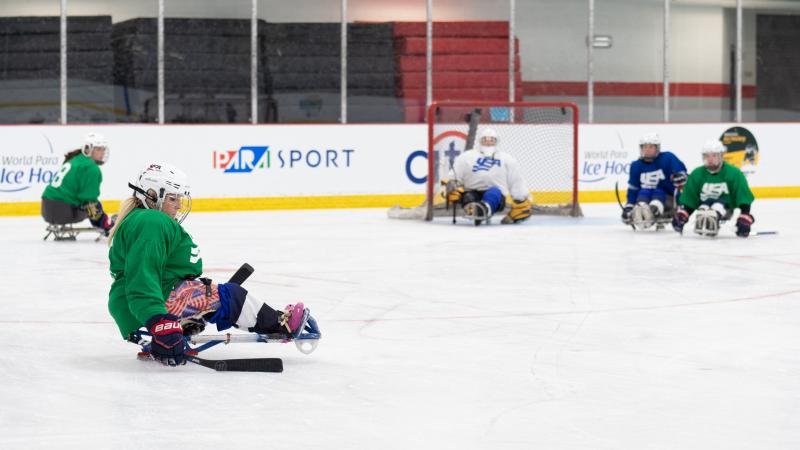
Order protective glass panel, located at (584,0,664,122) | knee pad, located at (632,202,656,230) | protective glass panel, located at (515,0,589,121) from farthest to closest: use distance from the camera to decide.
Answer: protective glass panel, located at (584,0,664,122) → protective glass panel, located at (515,0,589,121) → knee pad, located at (632,202,656,230)

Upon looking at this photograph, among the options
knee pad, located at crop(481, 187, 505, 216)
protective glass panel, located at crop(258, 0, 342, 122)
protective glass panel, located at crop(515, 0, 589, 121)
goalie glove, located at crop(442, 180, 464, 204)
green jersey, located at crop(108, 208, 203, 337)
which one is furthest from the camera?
protective glass panel, located at crop(515, 0, 589, 121)

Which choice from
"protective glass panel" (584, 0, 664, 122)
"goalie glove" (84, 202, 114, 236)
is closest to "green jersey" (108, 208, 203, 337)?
"goalie glove" (84, 202, 114, 236)

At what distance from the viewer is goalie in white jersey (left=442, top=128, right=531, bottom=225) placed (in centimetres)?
1209

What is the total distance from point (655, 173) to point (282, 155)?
434 cm

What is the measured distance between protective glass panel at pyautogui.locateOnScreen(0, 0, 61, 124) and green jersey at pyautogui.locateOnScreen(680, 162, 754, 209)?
6407 mm

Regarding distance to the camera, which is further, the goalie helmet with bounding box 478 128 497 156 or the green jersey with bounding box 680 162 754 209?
the goalie helmet with bounding box 478 128 497 156

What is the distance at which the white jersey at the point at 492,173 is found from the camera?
39.7ft

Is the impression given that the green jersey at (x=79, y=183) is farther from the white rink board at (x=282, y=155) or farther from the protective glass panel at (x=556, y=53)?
the protective glass panel at (x=556, y=53)

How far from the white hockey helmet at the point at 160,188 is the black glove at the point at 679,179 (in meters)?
7.26

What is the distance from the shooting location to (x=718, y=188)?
10500 millimetres

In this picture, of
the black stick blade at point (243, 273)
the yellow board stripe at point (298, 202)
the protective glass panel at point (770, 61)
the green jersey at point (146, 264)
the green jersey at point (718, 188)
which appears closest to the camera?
the green jersey at point (146, 264)

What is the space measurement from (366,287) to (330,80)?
295 inches

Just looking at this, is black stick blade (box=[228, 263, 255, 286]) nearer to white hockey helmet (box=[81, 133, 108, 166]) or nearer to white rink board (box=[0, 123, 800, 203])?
white hockey helmet (box=[81, 133, 108, 166])

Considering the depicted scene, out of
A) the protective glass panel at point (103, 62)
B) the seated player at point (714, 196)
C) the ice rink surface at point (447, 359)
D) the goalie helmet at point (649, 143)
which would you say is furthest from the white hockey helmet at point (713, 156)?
the protective glass panel at point (103, 62)
